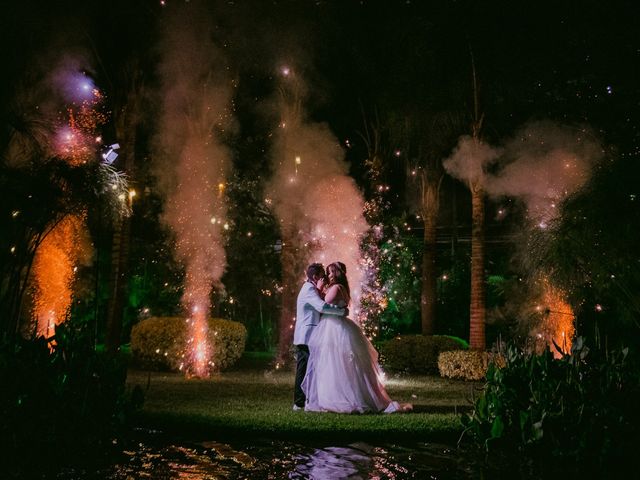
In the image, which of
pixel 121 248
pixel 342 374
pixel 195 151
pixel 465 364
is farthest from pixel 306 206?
pixel 342 374

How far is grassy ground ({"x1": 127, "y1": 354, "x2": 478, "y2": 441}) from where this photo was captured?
8016 mm

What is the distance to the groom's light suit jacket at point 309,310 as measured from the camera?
996 centimetres

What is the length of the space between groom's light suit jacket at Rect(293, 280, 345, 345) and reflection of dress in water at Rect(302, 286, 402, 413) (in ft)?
0.48

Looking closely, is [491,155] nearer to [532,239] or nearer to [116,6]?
[532,239]

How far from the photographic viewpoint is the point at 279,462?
21.6 feet

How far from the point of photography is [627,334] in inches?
601

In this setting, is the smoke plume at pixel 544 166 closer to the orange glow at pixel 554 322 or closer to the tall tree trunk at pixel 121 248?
the orange glow at pixel 554 322

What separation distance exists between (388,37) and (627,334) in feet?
33.7

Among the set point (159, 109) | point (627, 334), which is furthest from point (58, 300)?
point (627, 334)

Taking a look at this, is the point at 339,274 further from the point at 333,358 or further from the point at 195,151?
the point at 195,151

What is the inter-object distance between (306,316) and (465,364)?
7533 mm

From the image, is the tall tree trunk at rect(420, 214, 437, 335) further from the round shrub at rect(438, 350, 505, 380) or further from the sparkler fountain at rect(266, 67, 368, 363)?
the round shrub at rect(438, 350, 505, 380)

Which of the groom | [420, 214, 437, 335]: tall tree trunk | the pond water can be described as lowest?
the pond water

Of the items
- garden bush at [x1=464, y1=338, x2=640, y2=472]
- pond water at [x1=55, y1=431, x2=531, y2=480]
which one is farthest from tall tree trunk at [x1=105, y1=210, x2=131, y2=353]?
garden bush at [x1=464, y1=338, x2=640, y2=472]
